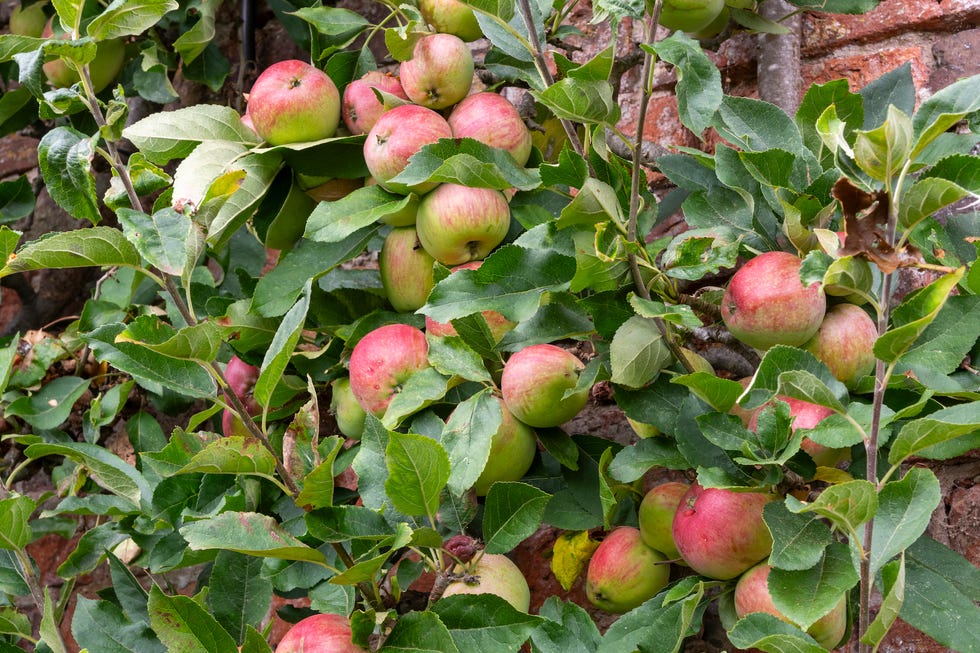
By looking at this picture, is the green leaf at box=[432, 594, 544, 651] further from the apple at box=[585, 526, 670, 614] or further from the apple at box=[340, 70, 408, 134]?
the apple at box=[340, 70, 408, 134]

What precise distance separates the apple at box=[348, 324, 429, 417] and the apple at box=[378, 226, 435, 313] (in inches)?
2.9

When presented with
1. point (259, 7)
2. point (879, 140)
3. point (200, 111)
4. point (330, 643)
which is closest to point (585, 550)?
point (330, 643)

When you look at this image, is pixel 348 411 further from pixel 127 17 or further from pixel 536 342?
pixel 127 17

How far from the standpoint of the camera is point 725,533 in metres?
0.81

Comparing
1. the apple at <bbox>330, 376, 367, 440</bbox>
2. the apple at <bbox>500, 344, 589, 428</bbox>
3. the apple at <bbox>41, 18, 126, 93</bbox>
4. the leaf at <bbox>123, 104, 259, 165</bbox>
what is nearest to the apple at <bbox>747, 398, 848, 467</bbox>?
the apple at <bbox>500, 344, 589, 428</bbox>

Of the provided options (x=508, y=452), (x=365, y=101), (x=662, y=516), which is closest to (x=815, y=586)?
(x=662, y=516)

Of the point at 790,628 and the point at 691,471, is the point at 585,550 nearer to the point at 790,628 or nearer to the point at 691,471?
the point at 691,471

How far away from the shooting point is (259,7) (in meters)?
1.59

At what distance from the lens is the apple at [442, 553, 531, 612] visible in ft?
2.90

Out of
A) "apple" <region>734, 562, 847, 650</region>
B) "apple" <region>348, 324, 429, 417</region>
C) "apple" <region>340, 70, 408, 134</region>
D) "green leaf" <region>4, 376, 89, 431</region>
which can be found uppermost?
"apple" <region>340, 70, 408, 134</region>

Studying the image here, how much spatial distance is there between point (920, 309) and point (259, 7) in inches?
47.6

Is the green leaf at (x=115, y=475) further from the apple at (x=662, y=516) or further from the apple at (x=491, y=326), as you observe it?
the apple at (x=662, y=516)

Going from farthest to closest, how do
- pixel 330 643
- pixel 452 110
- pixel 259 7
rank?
pixel 259 7
pixel 452 110
pixel 330 643

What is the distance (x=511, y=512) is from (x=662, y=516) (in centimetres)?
14
